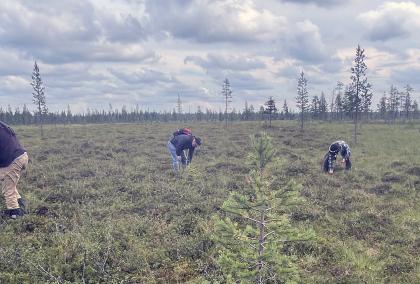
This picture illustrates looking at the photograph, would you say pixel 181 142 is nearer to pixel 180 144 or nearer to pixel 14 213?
pixel 180 144

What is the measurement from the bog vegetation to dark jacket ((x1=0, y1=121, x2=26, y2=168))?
1.53 meters

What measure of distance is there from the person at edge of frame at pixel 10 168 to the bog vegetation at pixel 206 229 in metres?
0.41

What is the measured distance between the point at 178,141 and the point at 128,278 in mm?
10180

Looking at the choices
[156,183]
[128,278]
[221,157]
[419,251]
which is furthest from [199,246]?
[221,157]

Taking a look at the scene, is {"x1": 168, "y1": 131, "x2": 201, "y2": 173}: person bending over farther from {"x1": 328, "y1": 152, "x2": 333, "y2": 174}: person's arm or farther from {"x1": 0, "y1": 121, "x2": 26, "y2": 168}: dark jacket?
{"x1": 0, "y1": 121, "x2": 26, "y2": 168}: dark jacket

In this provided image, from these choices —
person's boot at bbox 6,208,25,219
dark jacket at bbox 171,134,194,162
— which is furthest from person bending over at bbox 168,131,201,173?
person's boot at bbox 6,208,25,219

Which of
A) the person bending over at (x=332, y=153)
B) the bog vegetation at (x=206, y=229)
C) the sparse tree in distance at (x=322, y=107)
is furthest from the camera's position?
the sparse tree in distance at (x=322, y=107)

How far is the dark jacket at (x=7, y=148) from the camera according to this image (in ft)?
32.2

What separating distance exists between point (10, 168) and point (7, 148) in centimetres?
54

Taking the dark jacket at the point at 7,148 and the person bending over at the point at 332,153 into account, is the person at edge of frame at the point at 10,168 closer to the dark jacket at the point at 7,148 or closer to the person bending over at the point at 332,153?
the dark jacket at the point at 7,148

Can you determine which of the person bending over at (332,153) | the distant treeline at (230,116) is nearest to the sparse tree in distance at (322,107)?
the distant treeline at (230,116)

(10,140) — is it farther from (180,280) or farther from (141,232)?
(180,280)

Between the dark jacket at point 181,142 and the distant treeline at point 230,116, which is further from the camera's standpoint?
the distant treeline at point 230,116

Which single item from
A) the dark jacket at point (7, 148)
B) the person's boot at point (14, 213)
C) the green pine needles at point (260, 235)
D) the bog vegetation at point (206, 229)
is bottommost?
the bog vegetation at point (206, 229)
